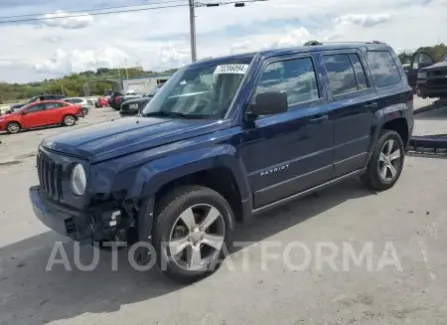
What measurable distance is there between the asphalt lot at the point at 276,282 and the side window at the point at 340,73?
142 centimetres

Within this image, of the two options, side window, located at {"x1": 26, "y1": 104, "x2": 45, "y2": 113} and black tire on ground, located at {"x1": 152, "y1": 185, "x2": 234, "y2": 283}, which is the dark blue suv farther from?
side window, located at {"x1": 26, "y1": 104, "x2": 45, "y2": 113}

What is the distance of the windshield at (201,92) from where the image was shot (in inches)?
169

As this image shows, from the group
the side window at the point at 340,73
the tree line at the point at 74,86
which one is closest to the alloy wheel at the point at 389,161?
the side window at the point at 340,73

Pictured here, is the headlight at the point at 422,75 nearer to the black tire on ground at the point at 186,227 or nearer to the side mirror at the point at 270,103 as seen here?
the side mirror at the point at 270,103

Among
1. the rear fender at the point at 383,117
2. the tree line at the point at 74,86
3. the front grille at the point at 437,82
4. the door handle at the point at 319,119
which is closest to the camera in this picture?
the door handle at the point at 319,119

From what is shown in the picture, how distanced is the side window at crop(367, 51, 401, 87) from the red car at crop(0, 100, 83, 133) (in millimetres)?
21459

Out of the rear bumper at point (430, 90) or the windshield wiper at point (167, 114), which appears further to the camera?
the rear bumper at point (430, 90)

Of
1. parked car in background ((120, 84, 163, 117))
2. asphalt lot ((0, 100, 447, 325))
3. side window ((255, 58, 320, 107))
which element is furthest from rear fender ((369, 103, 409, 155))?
parked car in background ((120, 84, 163, 117))

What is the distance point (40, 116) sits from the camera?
24219mm

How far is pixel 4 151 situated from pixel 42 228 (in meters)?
10.6

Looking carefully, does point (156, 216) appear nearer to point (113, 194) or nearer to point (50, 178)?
point (113, 194)

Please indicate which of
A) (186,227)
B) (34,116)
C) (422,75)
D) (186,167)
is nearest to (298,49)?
(186,167)

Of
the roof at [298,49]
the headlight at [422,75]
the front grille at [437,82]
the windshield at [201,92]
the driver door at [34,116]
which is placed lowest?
the driver door at [34,116]

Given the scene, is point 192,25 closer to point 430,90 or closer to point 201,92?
point 430,90
